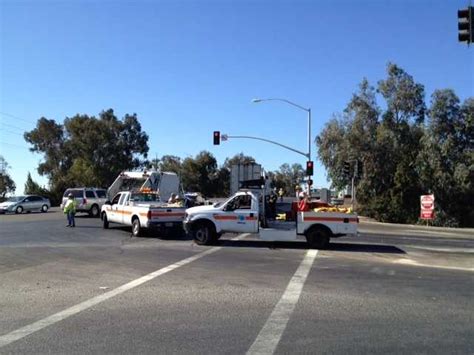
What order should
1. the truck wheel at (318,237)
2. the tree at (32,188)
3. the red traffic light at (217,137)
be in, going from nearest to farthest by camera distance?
the truck wheel at (318,237)
the red traffic light at (217,137)
the tree at (32,188)

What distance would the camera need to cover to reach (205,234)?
744 inches

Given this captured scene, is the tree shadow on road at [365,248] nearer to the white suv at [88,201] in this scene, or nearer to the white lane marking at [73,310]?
the white lane marking at [73,310]

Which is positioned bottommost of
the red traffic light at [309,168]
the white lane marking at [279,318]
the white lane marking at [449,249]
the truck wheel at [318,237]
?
the white lane marking at [279,318]

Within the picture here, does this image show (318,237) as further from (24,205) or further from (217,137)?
(24,205)

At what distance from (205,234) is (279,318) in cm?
1101

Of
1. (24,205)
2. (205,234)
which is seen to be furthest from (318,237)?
(24,205)

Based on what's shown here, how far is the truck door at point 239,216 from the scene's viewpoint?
733 inches

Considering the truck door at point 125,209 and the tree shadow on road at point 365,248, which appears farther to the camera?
the truck door at point 125,209

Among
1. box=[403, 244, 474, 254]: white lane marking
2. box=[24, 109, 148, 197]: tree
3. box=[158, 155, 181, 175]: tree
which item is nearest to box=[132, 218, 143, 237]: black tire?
box=[403, 244, 474, 254]: white lane marking

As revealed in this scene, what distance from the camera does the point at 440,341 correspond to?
680 centimetres

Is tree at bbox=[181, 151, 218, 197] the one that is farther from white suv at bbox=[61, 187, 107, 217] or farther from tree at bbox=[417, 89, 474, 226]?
white suv at bbox=[61, 187, 107, 217]

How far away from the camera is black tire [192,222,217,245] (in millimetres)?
18875

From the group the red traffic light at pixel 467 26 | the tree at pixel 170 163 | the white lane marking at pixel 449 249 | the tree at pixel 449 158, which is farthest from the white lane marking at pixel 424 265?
the tree at pixel 170 163

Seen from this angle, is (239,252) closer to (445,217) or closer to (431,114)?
(445,217)
